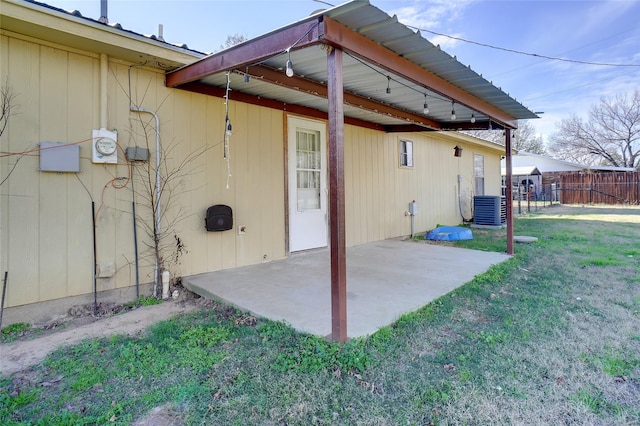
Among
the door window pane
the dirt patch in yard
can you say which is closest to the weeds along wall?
the dirt patch in yard

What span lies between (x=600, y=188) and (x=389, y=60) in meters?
21.4

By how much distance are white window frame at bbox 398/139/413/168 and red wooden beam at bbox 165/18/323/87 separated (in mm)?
5172

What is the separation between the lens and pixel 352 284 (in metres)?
3.81

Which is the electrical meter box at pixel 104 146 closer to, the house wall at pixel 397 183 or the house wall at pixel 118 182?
the house wall at pixel 118 182

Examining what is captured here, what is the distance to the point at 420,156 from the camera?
835 cm

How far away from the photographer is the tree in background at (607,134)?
2527cm

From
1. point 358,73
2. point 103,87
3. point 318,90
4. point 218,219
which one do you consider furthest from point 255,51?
point 218,219

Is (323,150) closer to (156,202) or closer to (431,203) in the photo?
(156,202)

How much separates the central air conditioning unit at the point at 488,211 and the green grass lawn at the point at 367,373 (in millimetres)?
6423

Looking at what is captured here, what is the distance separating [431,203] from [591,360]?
675 cm

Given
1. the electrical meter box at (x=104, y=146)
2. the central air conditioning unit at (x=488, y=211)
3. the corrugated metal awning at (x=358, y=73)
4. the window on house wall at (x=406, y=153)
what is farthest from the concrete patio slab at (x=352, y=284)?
the central air conditioning unit at (x=488, y=211)

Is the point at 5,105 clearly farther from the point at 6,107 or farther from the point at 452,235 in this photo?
the point at 452,235

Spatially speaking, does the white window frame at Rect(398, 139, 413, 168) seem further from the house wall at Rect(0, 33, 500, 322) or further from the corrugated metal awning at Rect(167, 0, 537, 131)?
the house wall at Rect(0, 33, 500, 322)

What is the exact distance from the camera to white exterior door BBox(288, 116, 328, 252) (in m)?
5.24
